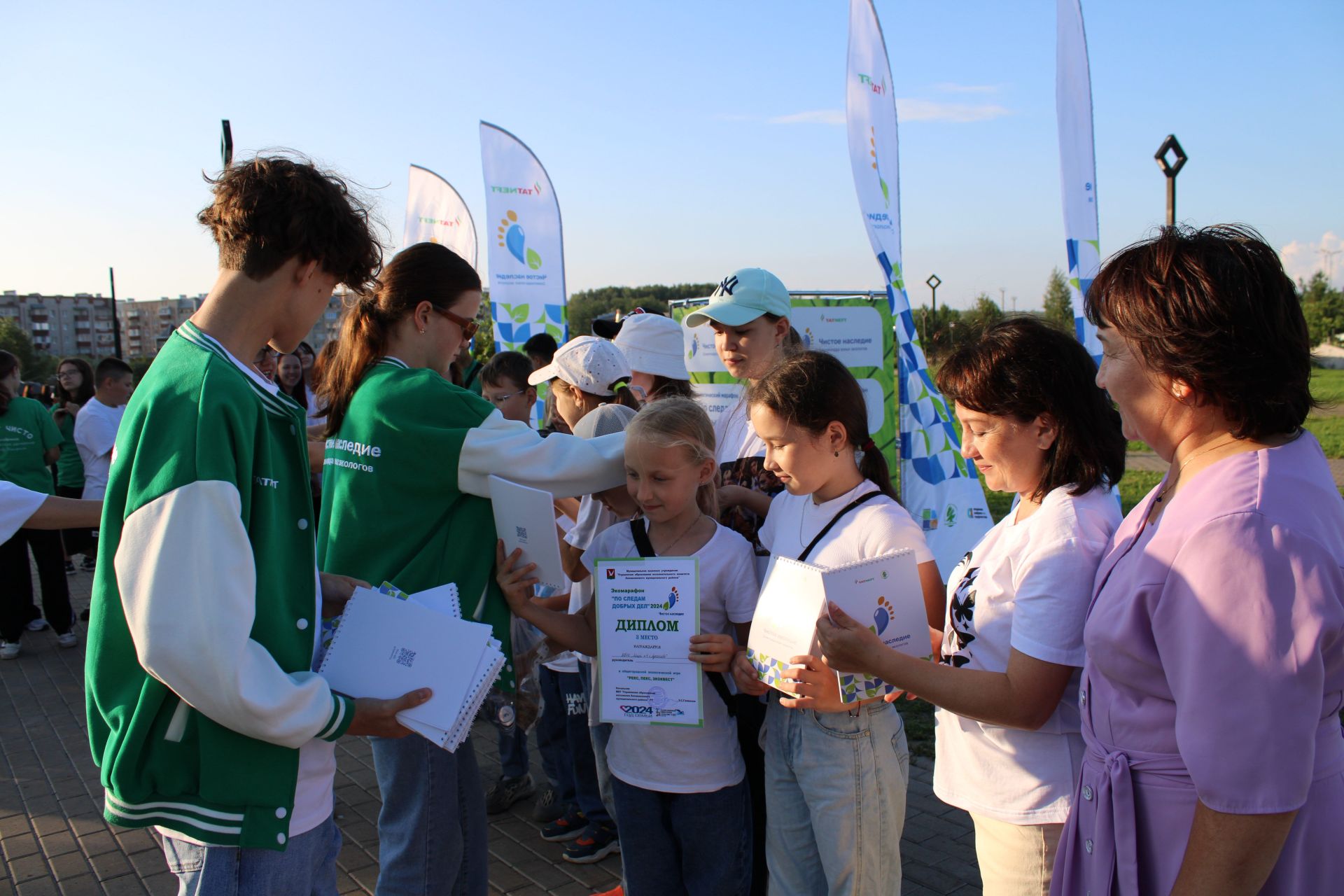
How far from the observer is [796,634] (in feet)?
6.58

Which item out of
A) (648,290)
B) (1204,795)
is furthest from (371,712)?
(648,290)

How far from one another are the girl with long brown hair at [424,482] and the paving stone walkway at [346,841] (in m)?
1.38

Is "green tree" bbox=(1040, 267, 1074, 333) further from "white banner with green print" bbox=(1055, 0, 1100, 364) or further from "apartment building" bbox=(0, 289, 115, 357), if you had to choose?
"apartment building" bbox=(0, 289, 115, 357)

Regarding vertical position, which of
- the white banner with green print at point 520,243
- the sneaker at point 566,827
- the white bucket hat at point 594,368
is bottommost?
the sneaker at point 566,827

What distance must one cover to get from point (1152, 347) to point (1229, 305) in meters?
0.11

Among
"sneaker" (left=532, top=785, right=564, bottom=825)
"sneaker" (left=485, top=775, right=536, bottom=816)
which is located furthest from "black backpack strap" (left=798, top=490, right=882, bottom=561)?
"sneaker" (left=485, top=775, right=536, bottom=816)

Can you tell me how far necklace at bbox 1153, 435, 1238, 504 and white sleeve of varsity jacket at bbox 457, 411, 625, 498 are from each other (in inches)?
55.1

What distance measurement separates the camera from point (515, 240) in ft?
34.9

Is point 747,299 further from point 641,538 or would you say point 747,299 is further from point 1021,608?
point 1021,608

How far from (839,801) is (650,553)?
817mm

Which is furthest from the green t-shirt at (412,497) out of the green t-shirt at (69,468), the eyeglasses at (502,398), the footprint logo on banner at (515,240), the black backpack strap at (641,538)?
the footprint logo on banner at (515,240)

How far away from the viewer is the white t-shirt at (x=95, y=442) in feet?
26.3

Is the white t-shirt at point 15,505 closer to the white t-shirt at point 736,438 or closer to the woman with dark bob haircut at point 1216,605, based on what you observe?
the white t-shirt at point 736,438

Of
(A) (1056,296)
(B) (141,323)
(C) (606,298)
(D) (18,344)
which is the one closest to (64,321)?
(B) (141,323)
